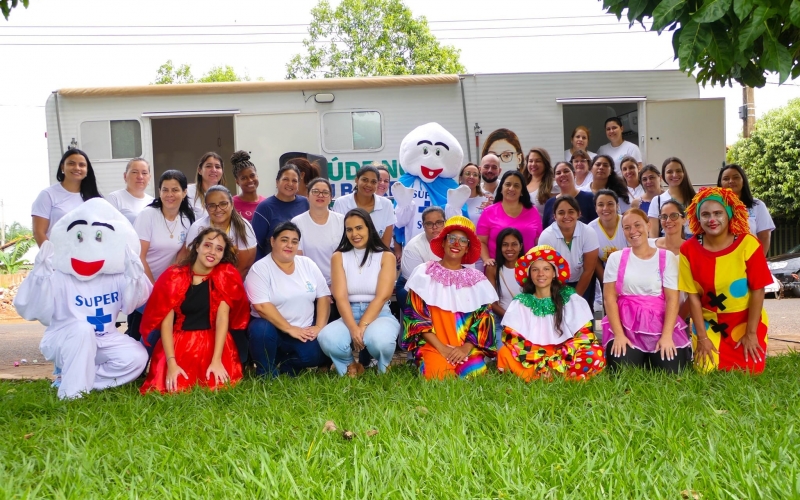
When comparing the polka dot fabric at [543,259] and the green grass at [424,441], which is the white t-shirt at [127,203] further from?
the polka dot fabric at [543,259]

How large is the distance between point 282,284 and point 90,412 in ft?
5.65

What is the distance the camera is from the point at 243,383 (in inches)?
217

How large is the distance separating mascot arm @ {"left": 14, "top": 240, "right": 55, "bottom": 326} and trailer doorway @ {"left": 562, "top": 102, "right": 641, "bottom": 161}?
24.8 feet

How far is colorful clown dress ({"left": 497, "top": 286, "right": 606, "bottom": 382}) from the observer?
5512 millimetres

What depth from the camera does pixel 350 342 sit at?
583 centimetres

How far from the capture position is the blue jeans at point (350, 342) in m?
5.73

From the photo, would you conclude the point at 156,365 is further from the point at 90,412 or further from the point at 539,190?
the point at 539,190

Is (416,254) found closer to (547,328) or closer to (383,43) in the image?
(547,328)

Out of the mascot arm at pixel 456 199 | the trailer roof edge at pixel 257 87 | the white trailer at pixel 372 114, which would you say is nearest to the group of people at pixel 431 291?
the mascot arm at pixel 456 199

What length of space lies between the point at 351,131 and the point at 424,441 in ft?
23.4

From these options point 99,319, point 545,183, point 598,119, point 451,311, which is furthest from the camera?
point 598,119

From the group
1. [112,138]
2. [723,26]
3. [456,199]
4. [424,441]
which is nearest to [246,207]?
[456,199]

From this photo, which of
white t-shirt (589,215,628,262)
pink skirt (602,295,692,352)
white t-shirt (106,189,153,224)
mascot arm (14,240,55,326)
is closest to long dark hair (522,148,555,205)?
white t-shirt (589,215,628,262)

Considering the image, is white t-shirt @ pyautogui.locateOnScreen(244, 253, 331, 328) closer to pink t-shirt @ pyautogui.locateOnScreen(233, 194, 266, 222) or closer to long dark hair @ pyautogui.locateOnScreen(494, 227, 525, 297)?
pink t-shirt @ pyautogui.locateOnScreen(233, 194, 266, 222)
